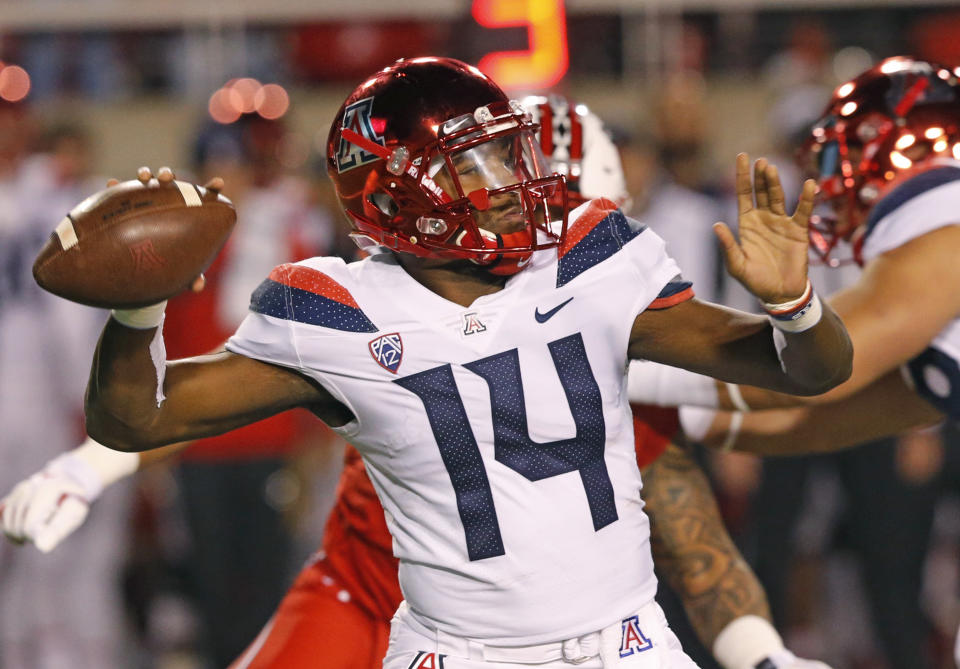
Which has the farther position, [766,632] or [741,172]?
[766,632]

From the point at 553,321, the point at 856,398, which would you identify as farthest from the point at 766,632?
the point at 553,321

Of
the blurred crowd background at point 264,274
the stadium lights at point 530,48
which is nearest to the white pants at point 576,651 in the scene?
the blurred crowd background at point 264,274

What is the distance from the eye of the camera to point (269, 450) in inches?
190

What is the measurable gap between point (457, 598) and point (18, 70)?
5095 millimetres

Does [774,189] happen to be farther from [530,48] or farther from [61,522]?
[530,48]

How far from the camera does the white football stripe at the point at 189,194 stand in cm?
191

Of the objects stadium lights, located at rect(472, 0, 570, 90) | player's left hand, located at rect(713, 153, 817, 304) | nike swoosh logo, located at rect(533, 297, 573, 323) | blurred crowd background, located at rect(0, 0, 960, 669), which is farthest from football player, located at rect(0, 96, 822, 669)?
stadium lights, located at rect(472, 0, 570, 90)

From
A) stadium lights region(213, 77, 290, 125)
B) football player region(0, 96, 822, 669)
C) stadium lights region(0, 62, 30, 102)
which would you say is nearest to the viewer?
football player region(0, 96, 822, 669)

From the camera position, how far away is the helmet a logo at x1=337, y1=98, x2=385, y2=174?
212 cm

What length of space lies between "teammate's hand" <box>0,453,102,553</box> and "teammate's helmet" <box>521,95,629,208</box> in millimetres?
1092

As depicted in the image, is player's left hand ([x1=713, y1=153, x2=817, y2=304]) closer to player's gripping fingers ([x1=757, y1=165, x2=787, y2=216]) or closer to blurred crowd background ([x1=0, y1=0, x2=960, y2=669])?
player's gripping fingers ([x1=757, y1=165, x2=787, y2=216])

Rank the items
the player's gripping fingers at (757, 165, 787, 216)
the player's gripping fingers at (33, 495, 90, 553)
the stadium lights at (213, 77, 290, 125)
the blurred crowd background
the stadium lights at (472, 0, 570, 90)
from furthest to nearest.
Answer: the stadium lights at (472, 0, 570, 90), the stadium lights at (213, 77, 290, 125), the blurred crowd background, the player's gripping fingers at (33, 495, 90, 553), the player's gripping fingers at (757, 165, 787, 216)

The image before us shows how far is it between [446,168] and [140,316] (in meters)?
0.53

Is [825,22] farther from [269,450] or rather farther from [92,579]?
[92,579]
